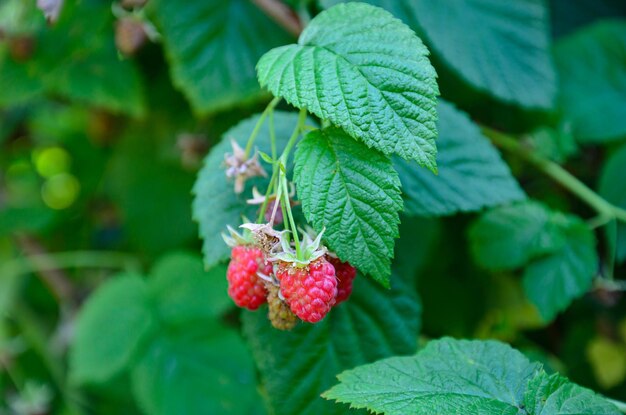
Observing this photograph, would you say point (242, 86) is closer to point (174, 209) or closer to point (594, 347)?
point (174, 209)

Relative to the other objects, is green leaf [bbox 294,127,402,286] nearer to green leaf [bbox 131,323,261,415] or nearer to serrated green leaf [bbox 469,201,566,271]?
serrated green leaf [bbox 469,201,566,271]

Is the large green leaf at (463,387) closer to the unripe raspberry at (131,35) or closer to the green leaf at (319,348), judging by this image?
the green leaf at (319,348)

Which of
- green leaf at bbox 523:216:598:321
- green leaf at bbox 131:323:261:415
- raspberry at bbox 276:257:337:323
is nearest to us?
raspberry at bbox 276:257:337:323

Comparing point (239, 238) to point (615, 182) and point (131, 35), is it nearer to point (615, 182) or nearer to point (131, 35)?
point (131, 35)

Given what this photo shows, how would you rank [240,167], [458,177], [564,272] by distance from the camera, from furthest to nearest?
[564,272], [458,177], [240,167]

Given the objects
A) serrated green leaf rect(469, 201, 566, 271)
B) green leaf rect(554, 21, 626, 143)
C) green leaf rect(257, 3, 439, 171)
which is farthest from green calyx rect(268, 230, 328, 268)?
green leaf rect(554, 21, 626, 143)

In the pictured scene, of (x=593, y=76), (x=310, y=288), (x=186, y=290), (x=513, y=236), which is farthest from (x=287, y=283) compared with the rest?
(x=593, y=76)

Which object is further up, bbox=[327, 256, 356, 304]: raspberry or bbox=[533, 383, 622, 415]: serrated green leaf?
bbox=[327, 256, 356, 304]: raspberry
